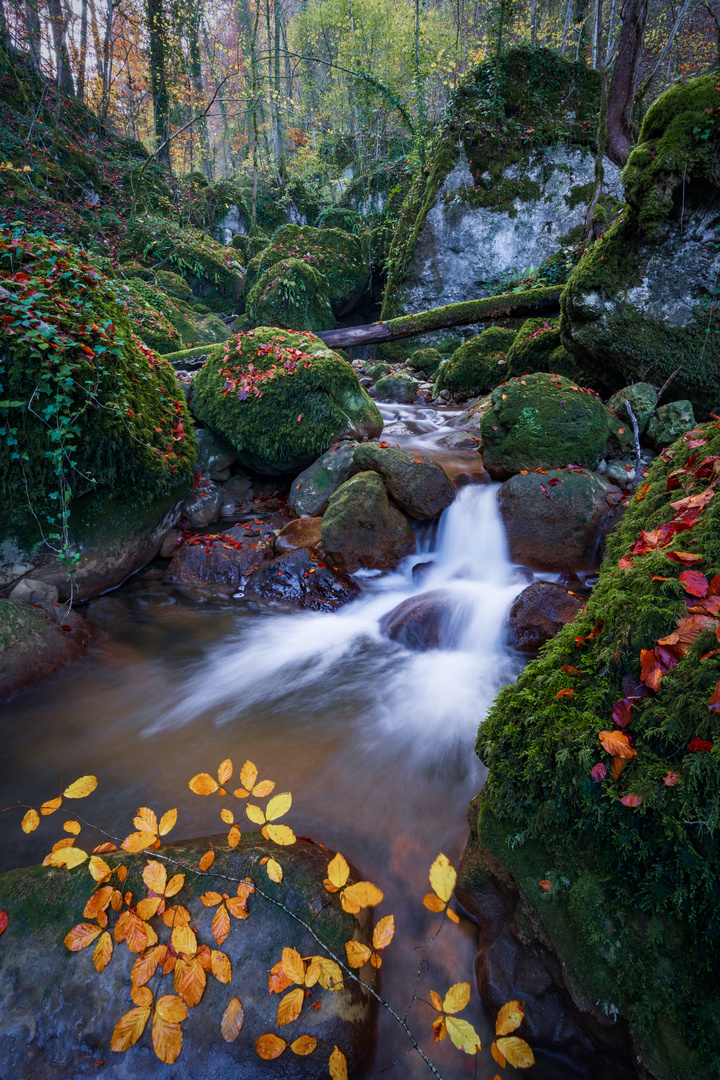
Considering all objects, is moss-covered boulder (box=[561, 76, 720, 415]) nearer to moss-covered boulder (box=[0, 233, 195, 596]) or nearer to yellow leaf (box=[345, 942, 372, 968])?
moss-covered boulder (box=[0, 233, 195, 596])

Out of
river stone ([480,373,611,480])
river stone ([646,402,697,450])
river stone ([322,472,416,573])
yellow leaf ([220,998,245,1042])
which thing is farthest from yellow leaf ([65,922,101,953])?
river stone ([646,402,697,450])

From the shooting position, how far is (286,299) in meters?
12.8

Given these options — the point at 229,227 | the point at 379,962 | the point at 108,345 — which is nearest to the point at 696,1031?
the point at 379,962

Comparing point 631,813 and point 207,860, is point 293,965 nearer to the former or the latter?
point 207,860

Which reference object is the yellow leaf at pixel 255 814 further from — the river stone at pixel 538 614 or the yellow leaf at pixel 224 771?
the river stone at pixel 538 614

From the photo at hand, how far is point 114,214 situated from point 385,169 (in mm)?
11114

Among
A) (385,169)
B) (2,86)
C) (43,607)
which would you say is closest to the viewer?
(43,607)

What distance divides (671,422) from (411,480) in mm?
3256

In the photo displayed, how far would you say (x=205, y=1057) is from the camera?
5.09 ft

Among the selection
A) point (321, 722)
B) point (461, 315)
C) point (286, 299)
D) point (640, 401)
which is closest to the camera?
point (321, 722)

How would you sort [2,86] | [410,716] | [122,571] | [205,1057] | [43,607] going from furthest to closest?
1. [2,86]
2. [122,571]
3. [43,607]
4. [410,716]
5. [205,1057]

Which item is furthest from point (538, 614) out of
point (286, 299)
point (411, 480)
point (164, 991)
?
point (286, 299)

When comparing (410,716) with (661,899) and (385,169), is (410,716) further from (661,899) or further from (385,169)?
(385,169)

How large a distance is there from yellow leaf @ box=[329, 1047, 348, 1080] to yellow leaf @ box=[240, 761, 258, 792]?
4.30 feet
